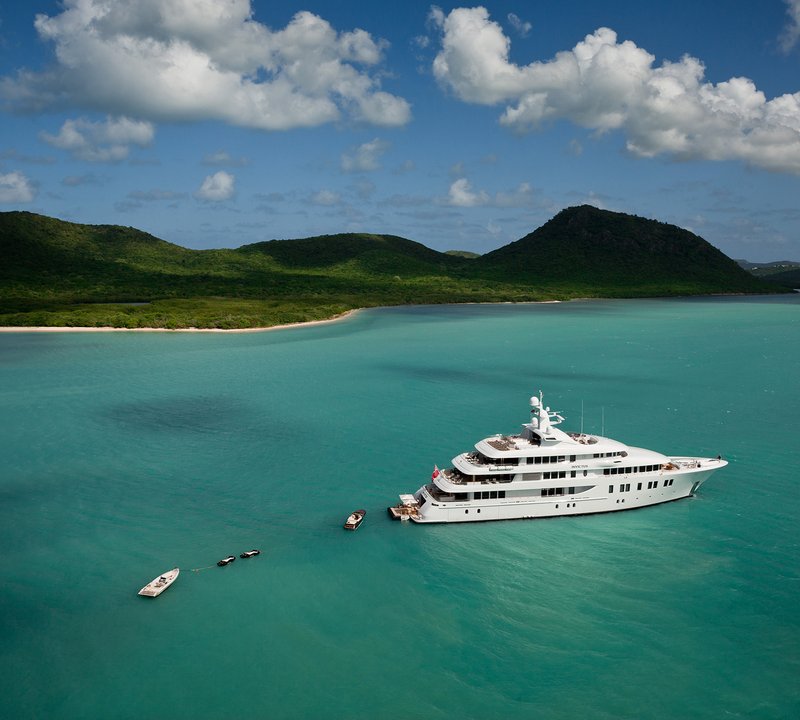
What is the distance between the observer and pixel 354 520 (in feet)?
129

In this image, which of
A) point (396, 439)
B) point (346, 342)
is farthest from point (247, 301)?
point (396, 439)

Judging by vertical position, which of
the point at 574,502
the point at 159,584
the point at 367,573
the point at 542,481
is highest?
the point at 542,481

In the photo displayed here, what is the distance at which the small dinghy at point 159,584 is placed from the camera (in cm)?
3206

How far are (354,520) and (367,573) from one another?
5.26 metres

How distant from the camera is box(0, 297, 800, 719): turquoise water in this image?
85.9 feet

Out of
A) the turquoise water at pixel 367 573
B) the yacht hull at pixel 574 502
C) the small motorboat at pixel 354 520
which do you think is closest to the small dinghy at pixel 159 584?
the turquoise water at pixel 367 573

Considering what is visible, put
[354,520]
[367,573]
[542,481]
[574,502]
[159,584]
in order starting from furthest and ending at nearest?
1. [574,502]
2. [542,481]
3. [354,520]
4. [367,573]
5. [159,584]

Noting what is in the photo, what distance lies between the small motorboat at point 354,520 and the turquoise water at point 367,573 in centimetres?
64

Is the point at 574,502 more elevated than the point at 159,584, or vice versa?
the point at 574,502

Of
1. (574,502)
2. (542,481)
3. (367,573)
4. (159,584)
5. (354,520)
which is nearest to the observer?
(159,584)

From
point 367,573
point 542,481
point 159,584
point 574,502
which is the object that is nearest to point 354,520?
point 367,573

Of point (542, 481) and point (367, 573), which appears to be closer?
point (367, 573)

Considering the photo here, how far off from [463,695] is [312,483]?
23642 mm

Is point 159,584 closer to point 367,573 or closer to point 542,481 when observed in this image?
point 367,573
